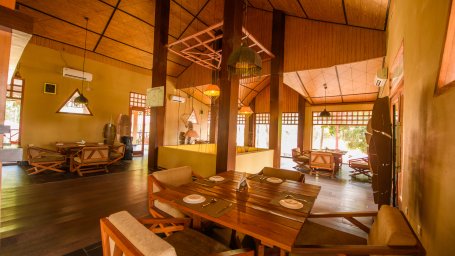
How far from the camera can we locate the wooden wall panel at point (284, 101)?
10.2m

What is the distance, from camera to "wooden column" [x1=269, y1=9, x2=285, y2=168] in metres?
5.77

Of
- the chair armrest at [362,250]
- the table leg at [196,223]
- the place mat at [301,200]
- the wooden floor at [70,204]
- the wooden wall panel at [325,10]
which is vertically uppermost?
the wooden wall panel at [325,10]

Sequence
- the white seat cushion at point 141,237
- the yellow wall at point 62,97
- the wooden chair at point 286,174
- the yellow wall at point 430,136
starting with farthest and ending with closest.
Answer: the yellow wall at point 62,97, the wooden chair at point 286,174, the yellow wall at point 430,136, the white seat cushion at point 141,237

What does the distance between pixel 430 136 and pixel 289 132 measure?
9301 millimetres

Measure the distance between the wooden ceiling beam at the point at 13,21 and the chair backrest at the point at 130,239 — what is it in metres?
1.08

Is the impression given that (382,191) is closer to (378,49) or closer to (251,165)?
(251,165)

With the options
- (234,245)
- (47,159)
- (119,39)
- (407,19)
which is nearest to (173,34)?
(119,39)

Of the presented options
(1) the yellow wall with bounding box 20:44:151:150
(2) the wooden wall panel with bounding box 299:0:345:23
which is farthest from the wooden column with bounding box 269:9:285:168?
(1) the yellow wall with bounding box 20:44:151:150

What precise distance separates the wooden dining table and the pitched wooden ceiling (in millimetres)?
4150

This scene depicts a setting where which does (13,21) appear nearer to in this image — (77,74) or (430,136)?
(430,136)

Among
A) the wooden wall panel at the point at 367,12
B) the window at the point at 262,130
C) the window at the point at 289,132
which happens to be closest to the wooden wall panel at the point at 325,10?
the wooden wall panel at the point at 367,12

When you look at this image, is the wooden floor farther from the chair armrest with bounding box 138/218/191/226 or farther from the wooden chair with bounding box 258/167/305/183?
the chair armrest with bounding box 138/218/191/226

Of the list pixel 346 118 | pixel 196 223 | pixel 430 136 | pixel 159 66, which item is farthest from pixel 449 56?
pixel 346 118

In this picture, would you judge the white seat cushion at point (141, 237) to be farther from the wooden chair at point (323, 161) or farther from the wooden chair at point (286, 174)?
the wooden chair at point (323, 161)
